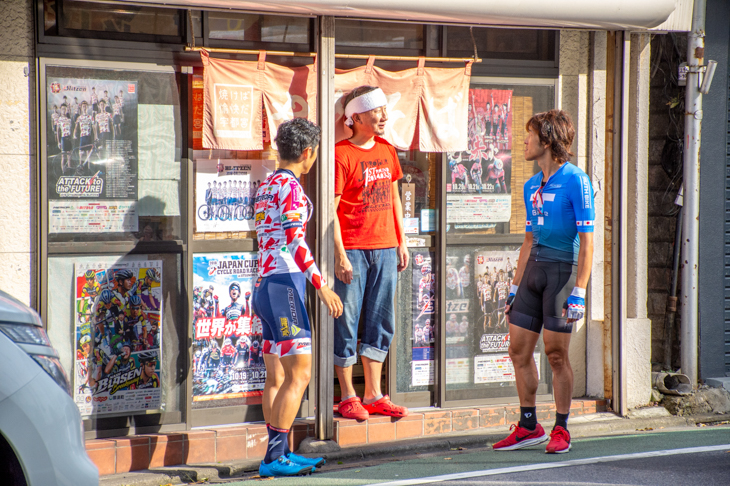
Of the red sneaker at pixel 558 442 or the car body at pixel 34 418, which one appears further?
the red sneaker at pixel 558 442

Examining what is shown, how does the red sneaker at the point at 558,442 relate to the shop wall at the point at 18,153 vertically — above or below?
below

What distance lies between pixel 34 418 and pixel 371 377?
3.43m

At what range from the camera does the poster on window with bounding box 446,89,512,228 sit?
6418 mm

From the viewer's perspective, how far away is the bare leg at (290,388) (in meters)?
4.91

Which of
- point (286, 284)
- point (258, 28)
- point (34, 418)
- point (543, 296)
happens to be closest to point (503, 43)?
point (258, 28)

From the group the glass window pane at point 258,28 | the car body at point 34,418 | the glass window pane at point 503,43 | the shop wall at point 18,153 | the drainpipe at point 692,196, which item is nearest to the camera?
the car body at point 34,418

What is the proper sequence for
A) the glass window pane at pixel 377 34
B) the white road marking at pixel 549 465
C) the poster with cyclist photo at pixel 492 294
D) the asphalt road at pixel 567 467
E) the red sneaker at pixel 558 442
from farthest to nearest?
the poster with cyclist photo at pixel 492 294, the glass window pane at pixel 377 34, the red sneaker at pixel 558 442, the white road marking at pixel 549 465, the asphalt road at pixel 567 467

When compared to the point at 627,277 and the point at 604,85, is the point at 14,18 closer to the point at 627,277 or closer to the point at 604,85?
the point at 604,85

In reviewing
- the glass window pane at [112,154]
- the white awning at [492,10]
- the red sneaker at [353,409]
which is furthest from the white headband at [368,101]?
the red sneaker at [353,409]

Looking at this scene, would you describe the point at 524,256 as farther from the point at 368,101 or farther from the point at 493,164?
the point at 368,101

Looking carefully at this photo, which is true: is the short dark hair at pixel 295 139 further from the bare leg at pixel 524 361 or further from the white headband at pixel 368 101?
the bare leg at pixel 524 361

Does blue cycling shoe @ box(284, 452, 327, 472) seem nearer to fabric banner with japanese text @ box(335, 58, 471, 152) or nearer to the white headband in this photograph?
fabric banner with japanese text @ box(335, 58, 471, 152)

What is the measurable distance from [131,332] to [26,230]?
3.40ft

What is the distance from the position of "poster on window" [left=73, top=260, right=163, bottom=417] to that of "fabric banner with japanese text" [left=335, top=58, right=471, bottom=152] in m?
1.93
